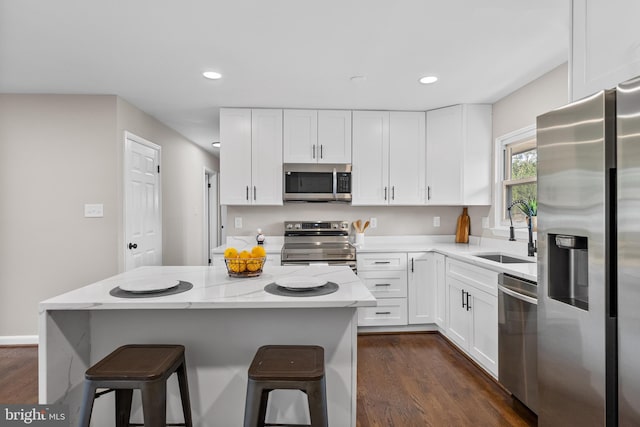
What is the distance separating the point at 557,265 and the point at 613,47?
955mm

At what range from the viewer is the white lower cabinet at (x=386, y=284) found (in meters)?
3.44

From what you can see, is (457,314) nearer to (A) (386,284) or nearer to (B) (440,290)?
(B) (440,290)

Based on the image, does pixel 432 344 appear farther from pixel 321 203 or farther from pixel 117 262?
pixel 117 262

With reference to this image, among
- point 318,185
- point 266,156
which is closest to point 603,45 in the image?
point 318,185

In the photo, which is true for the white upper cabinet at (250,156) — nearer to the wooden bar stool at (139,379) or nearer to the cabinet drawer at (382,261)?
the cabinet drawer at (382,261)

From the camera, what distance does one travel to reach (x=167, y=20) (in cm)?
202

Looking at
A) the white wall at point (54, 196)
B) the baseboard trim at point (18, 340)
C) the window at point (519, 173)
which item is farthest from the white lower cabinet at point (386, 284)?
the baseboard trim at point (18, 340)

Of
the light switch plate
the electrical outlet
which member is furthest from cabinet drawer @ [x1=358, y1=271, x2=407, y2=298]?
the light switch plate

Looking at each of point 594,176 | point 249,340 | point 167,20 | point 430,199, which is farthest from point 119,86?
point 594,176

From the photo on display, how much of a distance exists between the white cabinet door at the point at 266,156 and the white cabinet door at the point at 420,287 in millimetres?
1544

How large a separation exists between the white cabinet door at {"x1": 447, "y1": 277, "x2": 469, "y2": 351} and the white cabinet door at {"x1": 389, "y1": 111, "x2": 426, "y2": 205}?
3.43 ft

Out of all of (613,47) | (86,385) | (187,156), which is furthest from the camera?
(187,156)

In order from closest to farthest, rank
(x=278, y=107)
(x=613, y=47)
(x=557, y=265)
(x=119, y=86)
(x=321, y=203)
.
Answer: (x=613, y=47) < (x=557, y=265) < (x=119, y=86) < (x=278, y=107) < (x=321, y=203)

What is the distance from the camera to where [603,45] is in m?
1.52
